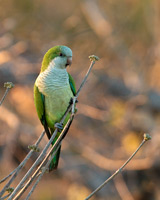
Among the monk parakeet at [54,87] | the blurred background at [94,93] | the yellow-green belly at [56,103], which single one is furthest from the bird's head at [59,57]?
the blurred background at [94,93]

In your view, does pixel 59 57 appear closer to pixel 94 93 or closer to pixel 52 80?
pixel 52 80

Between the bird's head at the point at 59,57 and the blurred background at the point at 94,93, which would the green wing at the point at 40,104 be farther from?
the blurred background at the point at 94,93

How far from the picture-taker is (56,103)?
2.61 m

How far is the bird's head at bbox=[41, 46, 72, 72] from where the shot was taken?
101 inches

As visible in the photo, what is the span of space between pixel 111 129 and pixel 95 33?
2.01m

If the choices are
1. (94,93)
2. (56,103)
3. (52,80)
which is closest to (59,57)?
(52,80)

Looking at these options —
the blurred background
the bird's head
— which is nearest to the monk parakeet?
the bird's head

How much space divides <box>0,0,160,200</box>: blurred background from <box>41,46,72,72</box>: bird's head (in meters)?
2.86

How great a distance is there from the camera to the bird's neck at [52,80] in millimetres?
2578

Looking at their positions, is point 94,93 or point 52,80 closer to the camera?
point 52,80

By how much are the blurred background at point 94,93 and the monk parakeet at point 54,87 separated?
9.37 feet

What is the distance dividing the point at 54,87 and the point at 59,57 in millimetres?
229

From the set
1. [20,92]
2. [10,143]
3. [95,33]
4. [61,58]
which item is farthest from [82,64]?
[61,58]

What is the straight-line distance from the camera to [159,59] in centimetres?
641
